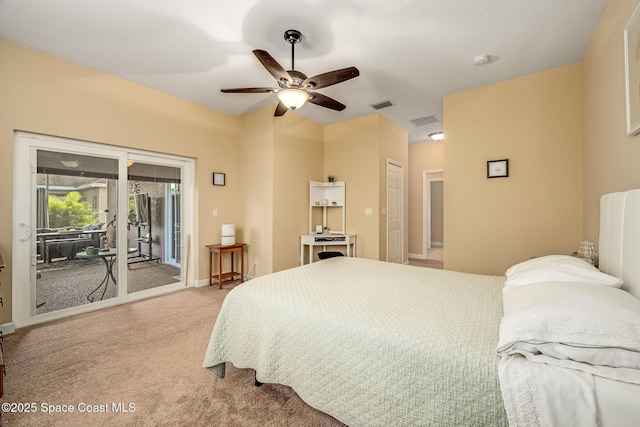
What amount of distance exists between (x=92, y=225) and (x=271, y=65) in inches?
116

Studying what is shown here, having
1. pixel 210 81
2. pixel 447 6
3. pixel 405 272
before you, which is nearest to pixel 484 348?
pixel 405 272

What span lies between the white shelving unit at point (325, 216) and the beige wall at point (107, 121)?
1317mm

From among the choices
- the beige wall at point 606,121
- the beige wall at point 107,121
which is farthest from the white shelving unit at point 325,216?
the beige wall at point 606,121

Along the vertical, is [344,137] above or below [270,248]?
above

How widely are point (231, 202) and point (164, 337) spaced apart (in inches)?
94.2

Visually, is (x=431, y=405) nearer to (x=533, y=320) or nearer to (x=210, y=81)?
(x=533, y=320)

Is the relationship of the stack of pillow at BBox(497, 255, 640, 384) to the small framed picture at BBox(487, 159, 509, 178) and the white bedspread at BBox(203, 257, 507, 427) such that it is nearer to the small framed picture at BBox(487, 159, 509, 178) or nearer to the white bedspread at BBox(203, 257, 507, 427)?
the white bedspread at BBox(203, 257, 507, 427)

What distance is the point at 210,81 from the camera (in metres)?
3.13

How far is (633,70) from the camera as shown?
1497mm

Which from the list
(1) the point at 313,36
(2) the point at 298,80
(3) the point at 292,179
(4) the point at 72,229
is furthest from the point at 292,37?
(4) the point at 72,229

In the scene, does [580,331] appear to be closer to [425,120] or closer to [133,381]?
[133,381]

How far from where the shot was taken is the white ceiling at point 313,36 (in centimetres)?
199

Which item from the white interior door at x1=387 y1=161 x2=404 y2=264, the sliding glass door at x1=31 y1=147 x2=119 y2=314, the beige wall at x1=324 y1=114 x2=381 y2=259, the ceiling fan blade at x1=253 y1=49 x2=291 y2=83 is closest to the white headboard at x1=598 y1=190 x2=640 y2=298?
the ceiling fan blade at x1=253 y1=49 x2=291 y2=83

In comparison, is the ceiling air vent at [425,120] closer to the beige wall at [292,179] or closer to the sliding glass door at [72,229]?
the beige wall at [292,179]
